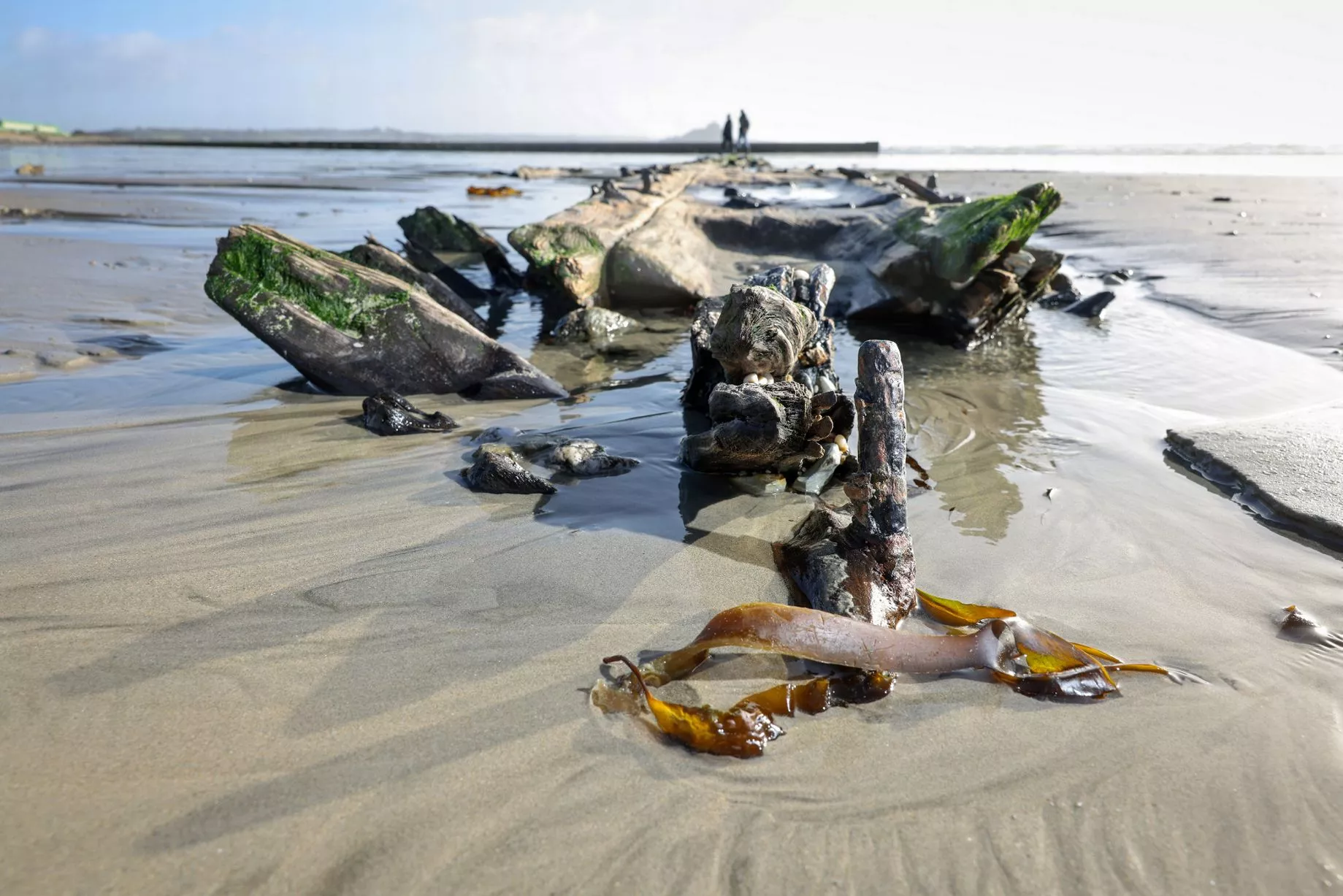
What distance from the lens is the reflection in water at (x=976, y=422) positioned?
349 cm

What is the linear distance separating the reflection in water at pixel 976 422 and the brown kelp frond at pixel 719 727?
1.55 meters

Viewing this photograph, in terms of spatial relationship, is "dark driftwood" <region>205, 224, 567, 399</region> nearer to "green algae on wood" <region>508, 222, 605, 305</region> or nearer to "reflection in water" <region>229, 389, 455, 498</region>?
"reflection in water" <region>229, 389, 455, 498</region>

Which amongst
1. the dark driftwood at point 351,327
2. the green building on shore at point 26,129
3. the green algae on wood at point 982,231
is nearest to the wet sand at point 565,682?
the dark driftwood at point 351,327

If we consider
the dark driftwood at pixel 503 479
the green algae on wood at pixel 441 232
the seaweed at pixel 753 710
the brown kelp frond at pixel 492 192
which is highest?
the brown kelp frond at pixel 492 192

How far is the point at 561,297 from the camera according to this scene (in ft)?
24.8

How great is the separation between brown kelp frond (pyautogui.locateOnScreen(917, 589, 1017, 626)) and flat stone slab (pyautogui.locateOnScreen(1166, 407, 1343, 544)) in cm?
156

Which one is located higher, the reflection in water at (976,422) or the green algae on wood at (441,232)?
the green algae on wood at (441,232)

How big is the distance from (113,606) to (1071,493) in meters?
3.56

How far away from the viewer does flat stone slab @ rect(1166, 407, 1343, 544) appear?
3174mm

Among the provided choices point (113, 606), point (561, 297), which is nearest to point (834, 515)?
point (113, 606)

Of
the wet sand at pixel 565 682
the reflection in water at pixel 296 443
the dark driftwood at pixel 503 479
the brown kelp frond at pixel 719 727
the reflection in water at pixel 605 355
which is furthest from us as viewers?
the reflection in water at pixel 605 355

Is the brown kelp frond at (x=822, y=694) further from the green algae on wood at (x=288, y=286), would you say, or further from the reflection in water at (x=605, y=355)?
the green algae on wood at (x=288, y=286)

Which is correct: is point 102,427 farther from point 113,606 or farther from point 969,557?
point 969,557

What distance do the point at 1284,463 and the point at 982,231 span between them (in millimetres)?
3146
